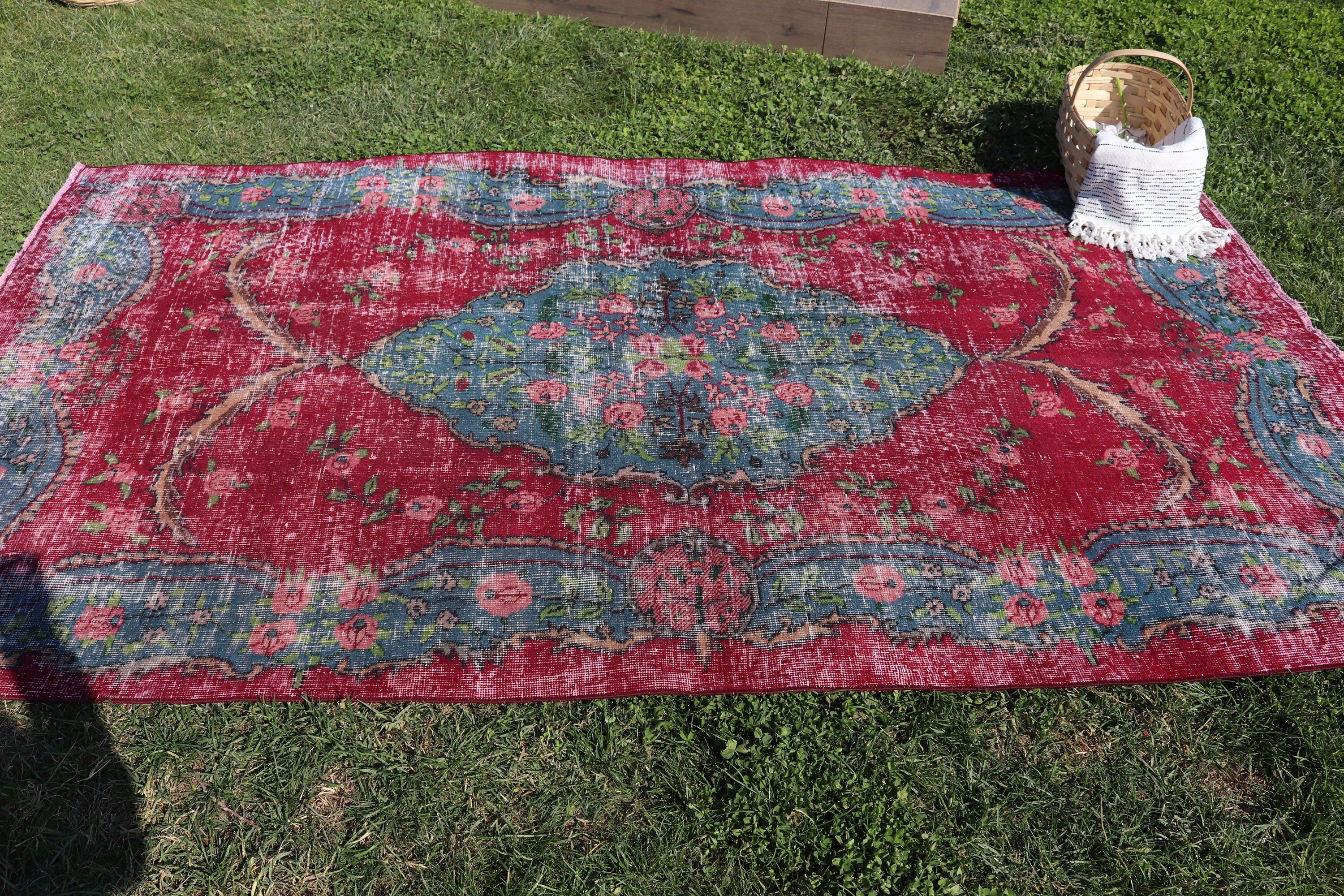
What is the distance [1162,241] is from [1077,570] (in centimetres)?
199

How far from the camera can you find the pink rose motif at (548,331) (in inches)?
148

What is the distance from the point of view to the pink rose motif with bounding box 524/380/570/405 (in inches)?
138

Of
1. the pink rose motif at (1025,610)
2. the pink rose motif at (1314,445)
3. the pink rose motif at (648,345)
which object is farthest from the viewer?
the pink rose motif at (648,345)

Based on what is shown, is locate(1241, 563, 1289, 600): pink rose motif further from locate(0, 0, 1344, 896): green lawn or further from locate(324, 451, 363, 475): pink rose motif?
locate(324, 451, 363, 475): pink rose motif

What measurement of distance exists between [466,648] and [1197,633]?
2252mm

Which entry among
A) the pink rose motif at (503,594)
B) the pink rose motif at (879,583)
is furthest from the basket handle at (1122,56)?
the pink rose motif at (503,594)

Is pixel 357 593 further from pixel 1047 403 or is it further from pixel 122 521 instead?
pixel 1047 403

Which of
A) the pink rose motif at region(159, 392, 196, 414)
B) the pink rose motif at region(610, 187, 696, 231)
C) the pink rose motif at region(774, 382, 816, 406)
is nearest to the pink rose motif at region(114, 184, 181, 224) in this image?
the pink rose motif at region(159, 392, 196, 414)

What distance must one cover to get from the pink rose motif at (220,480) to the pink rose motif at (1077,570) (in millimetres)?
2792

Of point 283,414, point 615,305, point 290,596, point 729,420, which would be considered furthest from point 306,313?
point 729,420

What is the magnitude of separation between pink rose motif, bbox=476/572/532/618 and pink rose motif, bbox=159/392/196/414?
4.60ft

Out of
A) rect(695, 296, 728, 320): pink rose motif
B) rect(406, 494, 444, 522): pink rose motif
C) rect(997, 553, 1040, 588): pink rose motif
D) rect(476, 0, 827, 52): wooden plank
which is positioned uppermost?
rect(476, 0, 827, 52): wooden plank

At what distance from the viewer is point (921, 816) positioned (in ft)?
8.23

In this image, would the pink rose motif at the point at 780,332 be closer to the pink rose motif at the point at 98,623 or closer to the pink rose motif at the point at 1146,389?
the pink rose motif at the point at 1146,389
